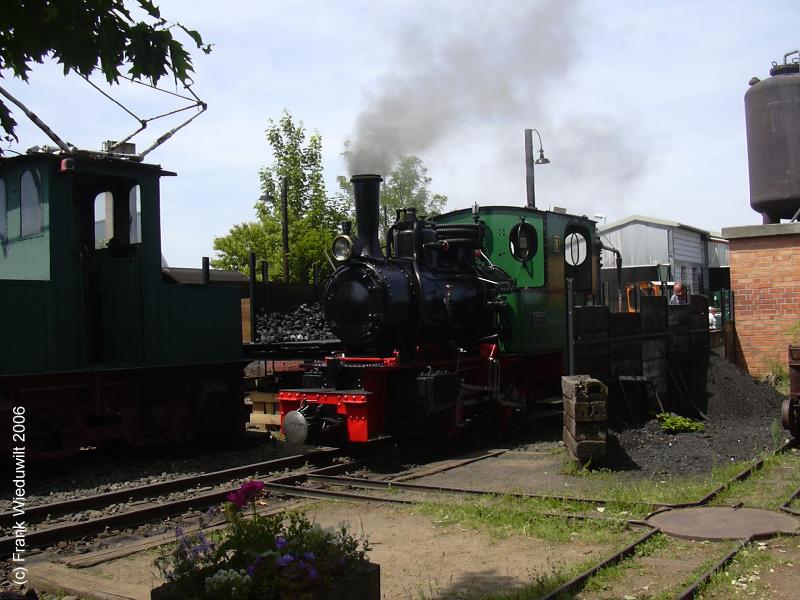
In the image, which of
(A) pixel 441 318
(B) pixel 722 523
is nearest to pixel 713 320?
(A) pixel 441 318

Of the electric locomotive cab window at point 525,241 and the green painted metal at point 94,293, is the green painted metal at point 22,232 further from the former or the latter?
the electric locomotive cab window at point 525,241

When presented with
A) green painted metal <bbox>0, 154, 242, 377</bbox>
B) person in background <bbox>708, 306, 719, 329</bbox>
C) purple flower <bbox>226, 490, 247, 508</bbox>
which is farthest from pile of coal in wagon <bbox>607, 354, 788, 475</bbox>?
purple flower <bbox>226, 490, 247, 508</bbox>

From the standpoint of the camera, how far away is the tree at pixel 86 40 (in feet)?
12.5

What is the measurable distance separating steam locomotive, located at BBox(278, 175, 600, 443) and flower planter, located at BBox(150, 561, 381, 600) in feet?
16.4

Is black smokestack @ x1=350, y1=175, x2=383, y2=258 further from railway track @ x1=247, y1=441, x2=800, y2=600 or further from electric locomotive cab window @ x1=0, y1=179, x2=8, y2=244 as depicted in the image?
electric locomotive cab window @ x1=0, y1=179, x2=8, y2=244

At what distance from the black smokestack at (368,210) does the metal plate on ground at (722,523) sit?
4727 millimetres

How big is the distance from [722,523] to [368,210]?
5.27m

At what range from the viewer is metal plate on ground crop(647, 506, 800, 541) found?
5.57 meters

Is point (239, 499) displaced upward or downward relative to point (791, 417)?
upward

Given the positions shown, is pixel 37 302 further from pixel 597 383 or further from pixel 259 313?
pixel 597 383

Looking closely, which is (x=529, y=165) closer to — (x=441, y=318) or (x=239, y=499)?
(x=441, y=318)

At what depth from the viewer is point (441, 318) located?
32.6ft

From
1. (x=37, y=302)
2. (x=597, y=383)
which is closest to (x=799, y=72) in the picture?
(x=597, y=383)

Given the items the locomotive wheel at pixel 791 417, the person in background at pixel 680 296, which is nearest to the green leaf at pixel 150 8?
the locomotive wheel at pixel 791 417
